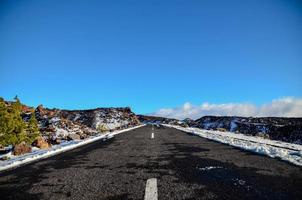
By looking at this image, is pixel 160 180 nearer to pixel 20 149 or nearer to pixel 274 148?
pixel 274 148

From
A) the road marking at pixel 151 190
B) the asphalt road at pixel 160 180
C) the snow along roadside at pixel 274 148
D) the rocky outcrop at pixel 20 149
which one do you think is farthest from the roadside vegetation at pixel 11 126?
the road marking at pixel 151 190

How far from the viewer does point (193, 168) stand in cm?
646

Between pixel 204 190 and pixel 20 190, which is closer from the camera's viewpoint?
pixel 204 190

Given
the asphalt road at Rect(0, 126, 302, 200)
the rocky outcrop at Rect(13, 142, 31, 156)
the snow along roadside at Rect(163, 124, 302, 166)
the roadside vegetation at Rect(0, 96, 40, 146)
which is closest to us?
the asphalt road at Rect(0, 126, 302, 200)

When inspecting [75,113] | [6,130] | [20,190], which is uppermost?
[75,113]

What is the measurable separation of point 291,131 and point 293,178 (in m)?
48.3

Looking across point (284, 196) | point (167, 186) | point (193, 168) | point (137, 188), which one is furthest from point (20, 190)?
point (284, 196)

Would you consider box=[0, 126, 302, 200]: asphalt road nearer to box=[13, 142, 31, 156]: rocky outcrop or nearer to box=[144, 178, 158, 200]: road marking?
box=[144, 178, 158, 200]: road marking

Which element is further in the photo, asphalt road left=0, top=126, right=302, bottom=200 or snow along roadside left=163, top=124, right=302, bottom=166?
snow along roadside left=163, top=124, right=302, bottom=166

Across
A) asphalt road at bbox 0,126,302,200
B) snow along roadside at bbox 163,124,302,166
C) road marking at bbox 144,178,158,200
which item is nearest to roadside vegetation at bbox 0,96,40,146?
asphalt road at bbox 0,126,302,200

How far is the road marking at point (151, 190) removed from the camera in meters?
3.94

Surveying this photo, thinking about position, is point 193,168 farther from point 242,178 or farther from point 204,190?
point 204,190

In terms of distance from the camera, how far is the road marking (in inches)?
155

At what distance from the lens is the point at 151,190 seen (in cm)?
435
